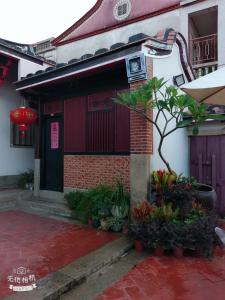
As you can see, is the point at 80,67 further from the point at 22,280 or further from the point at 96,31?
the point at 96,31

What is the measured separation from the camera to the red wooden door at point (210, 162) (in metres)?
6.92

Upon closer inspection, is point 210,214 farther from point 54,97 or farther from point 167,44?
point 54,97

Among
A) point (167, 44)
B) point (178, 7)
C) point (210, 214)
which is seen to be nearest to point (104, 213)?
point (210, 214)

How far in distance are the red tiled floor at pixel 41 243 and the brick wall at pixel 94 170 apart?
3.96ft

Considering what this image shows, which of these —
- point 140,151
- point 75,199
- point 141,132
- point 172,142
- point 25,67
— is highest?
point 25,67

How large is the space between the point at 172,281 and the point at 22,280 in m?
1.92

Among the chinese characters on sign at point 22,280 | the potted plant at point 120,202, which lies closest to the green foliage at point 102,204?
the potted plant at point 120,202

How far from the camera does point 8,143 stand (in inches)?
362

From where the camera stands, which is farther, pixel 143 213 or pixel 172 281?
pixel 143 213

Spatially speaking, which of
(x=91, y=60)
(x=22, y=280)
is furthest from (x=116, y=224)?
(x=91, y=60)

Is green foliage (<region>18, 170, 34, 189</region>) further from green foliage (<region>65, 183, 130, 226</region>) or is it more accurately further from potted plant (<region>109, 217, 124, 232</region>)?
potted plant (<region>109, 217, 124, 232</region>)

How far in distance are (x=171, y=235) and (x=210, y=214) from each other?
118 cm

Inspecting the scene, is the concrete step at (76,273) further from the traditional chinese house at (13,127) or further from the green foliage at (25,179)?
the traditional chinese house at (13,127)

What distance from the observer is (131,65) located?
18.7 feet
